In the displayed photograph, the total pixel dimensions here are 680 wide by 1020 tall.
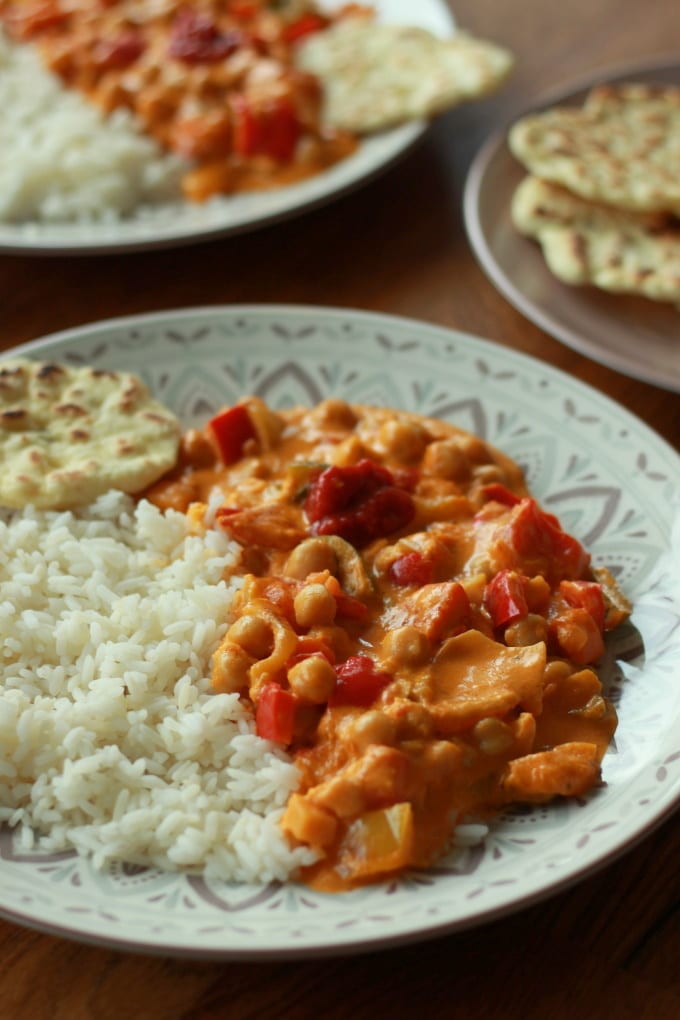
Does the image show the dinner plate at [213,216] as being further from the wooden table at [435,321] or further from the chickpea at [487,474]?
the chickpea at [487,474]

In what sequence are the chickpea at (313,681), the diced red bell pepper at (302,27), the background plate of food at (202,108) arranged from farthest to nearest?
the diced red bell pepper at (302,27), the background plate of food at (202,108), the chickpea at (313,681)

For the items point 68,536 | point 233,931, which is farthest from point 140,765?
point 68,536

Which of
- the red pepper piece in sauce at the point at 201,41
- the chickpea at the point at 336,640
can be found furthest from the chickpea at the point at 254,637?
the red pepper piece in sauce at the point at 201,41

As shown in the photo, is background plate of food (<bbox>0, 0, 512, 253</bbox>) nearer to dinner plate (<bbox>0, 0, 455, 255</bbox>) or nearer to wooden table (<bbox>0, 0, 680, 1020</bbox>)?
dinner plate (<bbox>0, 0, 455, 255</bbox>)

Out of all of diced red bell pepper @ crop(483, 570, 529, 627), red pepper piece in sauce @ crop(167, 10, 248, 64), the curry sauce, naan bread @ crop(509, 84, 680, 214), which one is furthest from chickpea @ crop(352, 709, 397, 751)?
red pepper piece in sauce @ crop(167, 10, 248, 64)

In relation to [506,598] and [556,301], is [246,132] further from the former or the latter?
[506,598]

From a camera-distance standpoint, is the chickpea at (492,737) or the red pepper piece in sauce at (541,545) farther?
the red pepper piece in sauce at (541,545)

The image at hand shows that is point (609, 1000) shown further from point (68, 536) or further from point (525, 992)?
point (68, 536)
